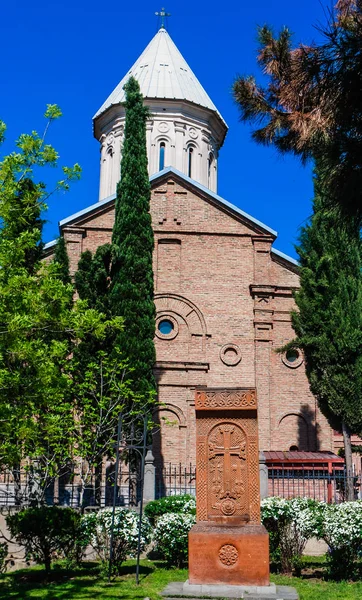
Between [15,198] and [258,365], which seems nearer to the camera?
[15,198]

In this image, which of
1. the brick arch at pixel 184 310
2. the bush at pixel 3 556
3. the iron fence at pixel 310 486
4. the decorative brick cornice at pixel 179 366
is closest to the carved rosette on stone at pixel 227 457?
the bush at pixel 3 556

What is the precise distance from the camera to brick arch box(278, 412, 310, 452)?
68.4 ft

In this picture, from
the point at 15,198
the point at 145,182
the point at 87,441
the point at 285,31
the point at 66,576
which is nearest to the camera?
the point at 285,31

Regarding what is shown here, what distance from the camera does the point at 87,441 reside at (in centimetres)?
1523

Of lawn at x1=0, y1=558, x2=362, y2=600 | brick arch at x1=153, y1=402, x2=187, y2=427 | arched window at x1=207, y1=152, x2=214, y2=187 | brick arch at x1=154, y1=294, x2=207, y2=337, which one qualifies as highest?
arched window at x1=207, y1=152, x2=214, y2=187

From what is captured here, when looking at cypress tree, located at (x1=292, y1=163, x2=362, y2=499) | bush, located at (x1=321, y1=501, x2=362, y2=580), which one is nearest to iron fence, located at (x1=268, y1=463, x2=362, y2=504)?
cypress tree, located at (x1=292, y1=163, x2=362, y2=499)

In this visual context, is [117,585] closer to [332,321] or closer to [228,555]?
[228,555]

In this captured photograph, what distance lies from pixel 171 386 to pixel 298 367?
422 cm

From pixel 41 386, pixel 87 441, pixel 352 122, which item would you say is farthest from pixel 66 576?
pixel 352 122

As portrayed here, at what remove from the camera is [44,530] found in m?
10.2

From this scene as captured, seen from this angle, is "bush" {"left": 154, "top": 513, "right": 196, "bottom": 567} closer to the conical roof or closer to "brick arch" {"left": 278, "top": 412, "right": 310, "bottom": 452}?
"brick arch" {"left": 278, "top": 412, "right": 310, "bottom": 452}

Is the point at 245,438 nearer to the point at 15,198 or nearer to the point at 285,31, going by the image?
the point at 15,198

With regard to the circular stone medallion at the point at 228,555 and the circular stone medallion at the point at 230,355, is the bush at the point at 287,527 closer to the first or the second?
the circular stone medallion at the point at 228,555

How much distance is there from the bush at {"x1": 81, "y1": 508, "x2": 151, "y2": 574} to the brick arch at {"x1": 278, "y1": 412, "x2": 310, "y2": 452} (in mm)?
10695
